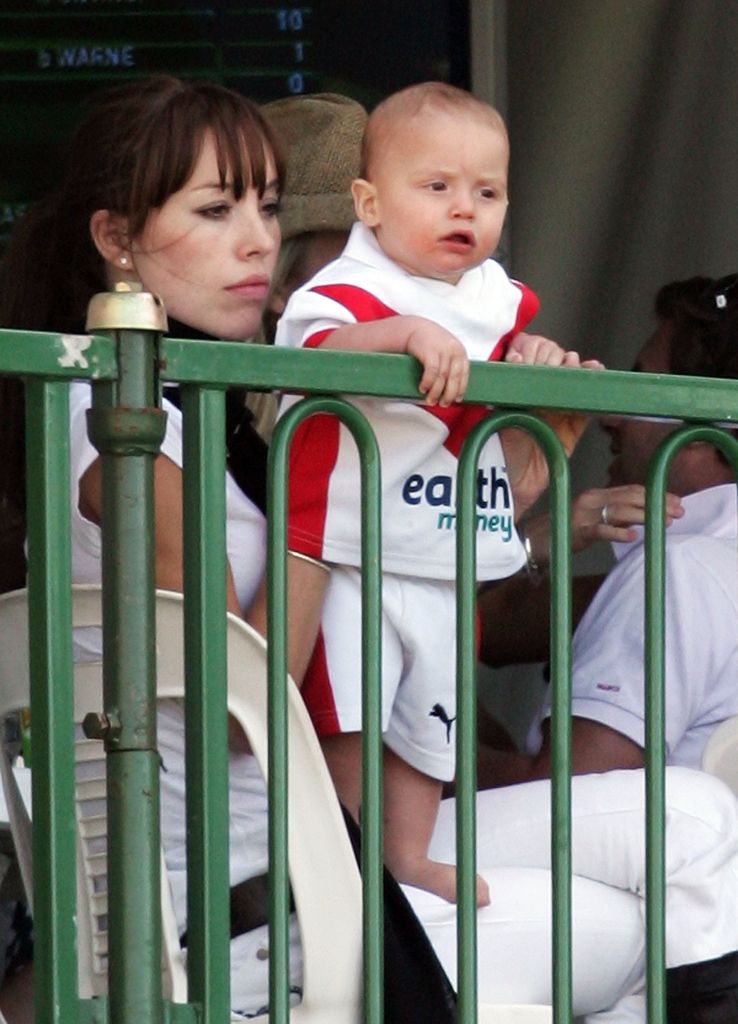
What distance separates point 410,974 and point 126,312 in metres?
0.86

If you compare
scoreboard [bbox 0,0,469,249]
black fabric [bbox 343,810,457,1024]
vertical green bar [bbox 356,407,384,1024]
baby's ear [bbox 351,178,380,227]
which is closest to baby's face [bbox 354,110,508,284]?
baby's ear [bbox 351,178,380,227]

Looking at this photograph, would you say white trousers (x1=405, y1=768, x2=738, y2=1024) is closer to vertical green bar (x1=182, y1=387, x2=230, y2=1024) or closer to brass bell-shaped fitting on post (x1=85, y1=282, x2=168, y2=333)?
vertical green bar (x1=182, y1=387, x2=230, y2=1024)

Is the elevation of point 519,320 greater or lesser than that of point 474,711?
greater

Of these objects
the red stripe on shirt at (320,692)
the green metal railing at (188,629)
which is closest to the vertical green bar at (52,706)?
the green metal railing at (188,629)

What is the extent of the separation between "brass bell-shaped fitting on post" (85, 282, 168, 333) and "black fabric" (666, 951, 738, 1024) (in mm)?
1129

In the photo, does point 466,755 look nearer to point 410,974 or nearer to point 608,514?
point 410,974

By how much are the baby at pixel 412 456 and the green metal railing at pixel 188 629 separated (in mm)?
277

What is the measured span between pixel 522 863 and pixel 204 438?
2.76 feet

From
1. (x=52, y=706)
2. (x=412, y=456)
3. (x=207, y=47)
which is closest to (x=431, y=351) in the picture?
(x=412, y=456)

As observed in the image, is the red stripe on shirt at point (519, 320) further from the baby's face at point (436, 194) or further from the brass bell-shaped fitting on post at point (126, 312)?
the brass bell-shaped fitting on post at point (126, 312)

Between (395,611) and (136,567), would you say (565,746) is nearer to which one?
(395,611)

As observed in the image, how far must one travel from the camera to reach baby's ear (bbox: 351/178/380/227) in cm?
297

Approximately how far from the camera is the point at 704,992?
2.87m

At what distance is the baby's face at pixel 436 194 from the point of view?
9.64 ft
